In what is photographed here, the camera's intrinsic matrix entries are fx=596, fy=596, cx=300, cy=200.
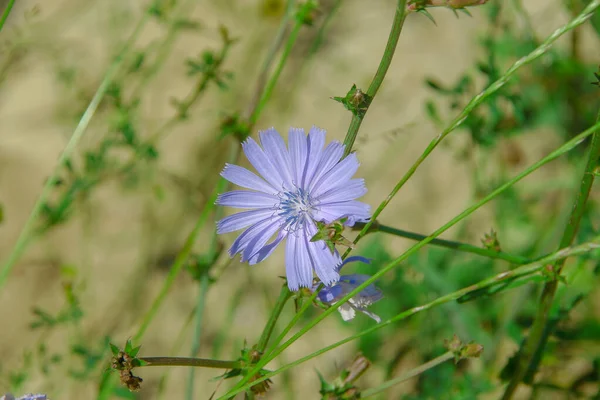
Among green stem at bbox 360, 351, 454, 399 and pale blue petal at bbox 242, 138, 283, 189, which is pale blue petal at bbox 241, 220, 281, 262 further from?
green stem at bbox 360, 351, 454, 399

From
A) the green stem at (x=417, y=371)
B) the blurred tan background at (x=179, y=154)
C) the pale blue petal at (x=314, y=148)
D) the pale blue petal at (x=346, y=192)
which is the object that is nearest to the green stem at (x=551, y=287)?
the green stem at (x=417, y=371)

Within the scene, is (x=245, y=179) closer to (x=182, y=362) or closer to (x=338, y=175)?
(x=338, y=175)

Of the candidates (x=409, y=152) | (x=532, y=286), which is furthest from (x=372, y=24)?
(x=532, y=286)

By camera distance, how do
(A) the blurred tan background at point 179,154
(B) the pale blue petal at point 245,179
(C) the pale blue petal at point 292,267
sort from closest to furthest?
1. (C) the pale blue petal at point 292,267
2. (B) the pale blue petal at point 245,179
3. (A) the blurred tan background at point 179,154

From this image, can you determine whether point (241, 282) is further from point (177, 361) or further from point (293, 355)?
point (177, 361)

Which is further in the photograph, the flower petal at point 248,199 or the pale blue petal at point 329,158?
the flower petal at point 248,199

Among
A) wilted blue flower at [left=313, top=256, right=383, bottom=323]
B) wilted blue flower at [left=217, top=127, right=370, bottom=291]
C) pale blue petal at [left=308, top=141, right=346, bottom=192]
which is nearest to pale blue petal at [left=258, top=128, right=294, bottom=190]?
wilted blue flower at [left=217, top=127, right=370, bottom=291]

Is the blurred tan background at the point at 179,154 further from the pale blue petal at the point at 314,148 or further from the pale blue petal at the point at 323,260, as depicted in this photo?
the pale blue petal at the point at 323,260

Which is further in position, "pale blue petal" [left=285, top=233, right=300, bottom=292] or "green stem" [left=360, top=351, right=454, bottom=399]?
"green stem" [left=360, top=351, right=454, bottom=399]
